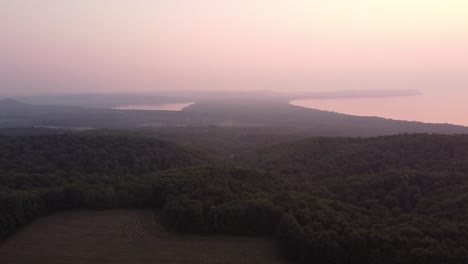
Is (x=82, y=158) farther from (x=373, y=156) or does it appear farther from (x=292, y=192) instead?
(x=373, y=156)

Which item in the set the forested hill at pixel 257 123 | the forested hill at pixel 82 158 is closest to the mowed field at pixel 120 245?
the forested hill at pixel 82 158

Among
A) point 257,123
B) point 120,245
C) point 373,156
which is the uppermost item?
point 373,156

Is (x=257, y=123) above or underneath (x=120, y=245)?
above

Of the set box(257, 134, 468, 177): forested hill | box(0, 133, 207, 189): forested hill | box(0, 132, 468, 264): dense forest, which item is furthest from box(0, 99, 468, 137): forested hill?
box(0, 133, 207, 189): forested hill

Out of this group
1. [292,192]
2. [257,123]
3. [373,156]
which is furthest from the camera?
[257,123]

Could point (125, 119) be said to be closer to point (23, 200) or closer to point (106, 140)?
point (106, 140)

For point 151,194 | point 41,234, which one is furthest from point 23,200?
point 151,194

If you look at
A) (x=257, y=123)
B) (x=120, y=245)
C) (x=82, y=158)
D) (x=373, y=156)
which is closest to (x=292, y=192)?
(x=120, y=245)
